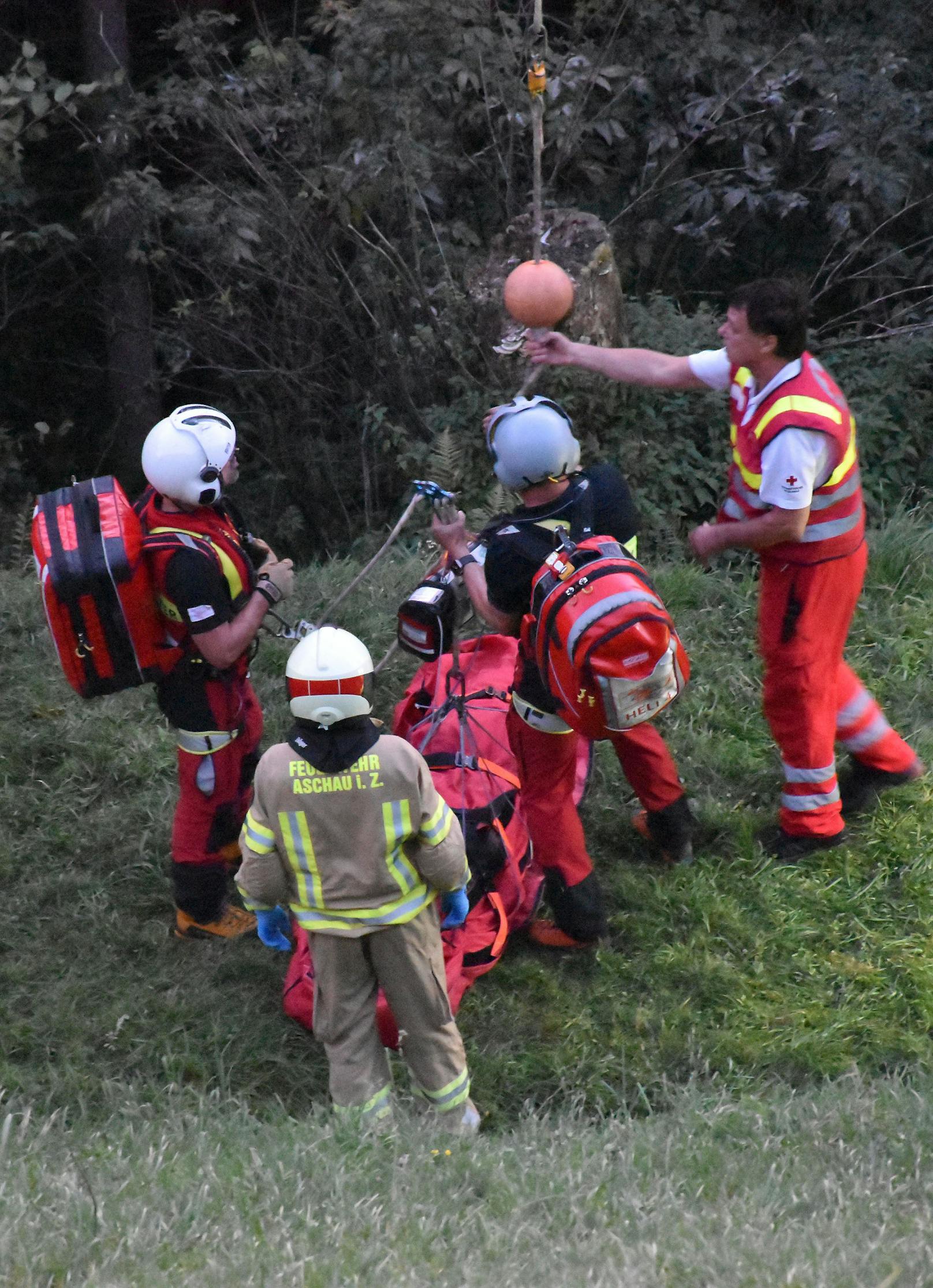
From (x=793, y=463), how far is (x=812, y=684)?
0.76 metres

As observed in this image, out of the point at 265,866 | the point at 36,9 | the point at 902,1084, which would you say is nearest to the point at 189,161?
the point at 36,9

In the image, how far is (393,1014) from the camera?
3727mm

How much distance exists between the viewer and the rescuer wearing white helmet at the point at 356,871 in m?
3.43

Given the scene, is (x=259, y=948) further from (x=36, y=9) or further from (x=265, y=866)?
(x=36, y=9)

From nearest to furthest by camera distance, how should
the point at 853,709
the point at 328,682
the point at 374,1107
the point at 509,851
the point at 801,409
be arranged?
the point at 328,682 → the point at 374,1107 → the point at 801,409 → the point at 509,851 → the point at 853,709

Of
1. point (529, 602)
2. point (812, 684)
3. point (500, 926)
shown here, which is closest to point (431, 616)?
point (529, 602)

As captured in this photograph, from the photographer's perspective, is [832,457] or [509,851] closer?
[832,457]

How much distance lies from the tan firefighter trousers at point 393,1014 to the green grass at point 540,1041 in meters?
0.18

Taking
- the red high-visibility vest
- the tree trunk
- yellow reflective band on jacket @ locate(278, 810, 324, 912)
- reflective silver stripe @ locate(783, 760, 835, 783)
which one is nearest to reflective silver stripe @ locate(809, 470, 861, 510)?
the red high-visibility vest

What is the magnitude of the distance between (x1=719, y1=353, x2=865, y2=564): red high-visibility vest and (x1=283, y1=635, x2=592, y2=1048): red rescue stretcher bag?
1.10 meters

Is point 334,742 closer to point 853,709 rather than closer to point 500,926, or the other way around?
point 500,926

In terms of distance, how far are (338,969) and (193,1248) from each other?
1.02 m

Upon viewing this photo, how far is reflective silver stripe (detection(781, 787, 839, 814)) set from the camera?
4613 millimetres

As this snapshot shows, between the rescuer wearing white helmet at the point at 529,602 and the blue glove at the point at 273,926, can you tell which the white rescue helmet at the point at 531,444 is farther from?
the blue glove at the point at 273,926
